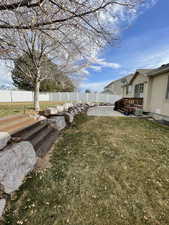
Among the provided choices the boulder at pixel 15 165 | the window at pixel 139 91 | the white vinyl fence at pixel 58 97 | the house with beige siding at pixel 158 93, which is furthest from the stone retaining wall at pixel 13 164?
the white vinyl fence at pixel 58 97

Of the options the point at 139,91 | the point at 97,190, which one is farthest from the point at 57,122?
the point at 139,91

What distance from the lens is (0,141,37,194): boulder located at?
164cm

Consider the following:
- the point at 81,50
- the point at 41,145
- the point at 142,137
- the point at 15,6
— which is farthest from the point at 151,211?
the point at 81,50

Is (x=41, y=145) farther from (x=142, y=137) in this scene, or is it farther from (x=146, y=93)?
(x=146, y=93)

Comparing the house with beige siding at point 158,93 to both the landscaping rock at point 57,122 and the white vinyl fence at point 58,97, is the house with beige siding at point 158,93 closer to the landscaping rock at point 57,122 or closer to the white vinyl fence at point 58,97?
the landscaping rock at point 57,122

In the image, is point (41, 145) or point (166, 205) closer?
point (166, 205)

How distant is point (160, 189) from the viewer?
1.89m

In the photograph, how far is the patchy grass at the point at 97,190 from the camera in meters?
1.44

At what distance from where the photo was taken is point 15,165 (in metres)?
1.85

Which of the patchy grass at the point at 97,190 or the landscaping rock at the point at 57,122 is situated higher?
the landscaping rock at the point at 57,122

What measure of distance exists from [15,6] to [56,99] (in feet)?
67.4

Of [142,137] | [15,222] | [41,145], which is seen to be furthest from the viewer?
[142,137]

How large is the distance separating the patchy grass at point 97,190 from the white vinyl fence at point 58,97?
17.7 meters

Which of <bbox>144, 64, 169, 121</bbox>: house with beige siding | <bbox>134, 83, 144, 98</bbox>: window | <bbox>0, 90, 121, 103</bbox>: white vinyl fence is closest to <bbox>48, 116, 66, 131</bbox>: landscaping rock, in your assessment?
<bbox>144, 64, 169, 121</bbox>: house with beige siding
